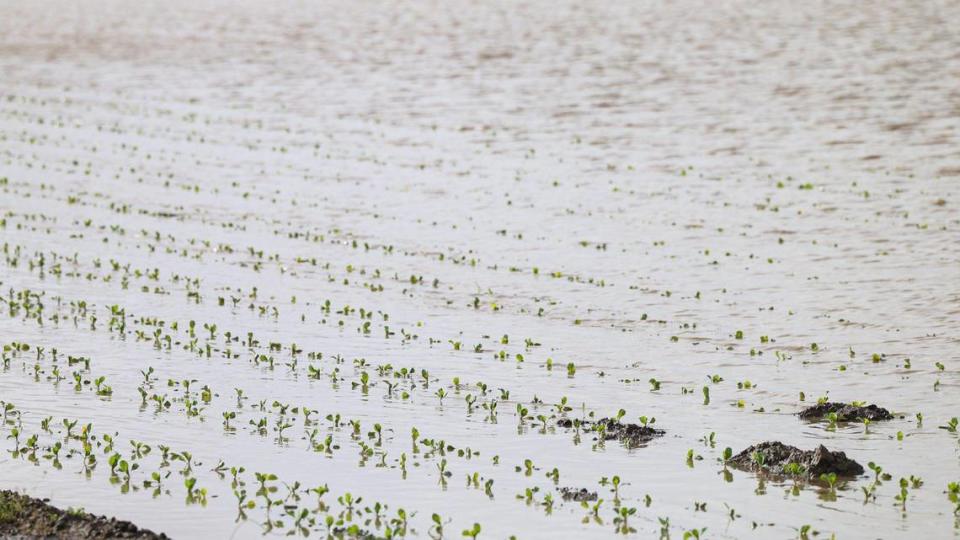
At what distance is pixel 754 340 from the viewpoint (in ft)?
59.2

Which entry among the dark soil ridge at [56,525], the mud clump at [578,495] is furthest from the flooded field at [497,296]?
the dark soil ridge at [56,525]

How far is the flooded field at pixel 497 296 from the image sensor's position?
12.1 m

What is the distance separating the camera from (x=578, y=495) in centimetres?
1184

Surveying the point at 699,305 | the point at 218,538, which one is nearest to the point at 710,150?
the point at 699,305

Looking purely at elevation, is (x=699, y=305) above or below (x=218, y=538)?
above

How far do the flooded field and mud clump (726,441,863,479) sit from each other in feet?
0.13

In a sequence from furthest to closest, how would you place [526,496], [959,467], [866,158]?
[866,158] < [959,467] < [526,496]

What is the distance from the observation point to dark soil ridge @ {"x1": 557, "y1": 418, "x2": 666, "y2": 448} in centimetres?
1355

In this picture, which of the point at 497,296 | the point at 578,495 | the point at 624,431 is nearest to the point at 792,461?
the point at 624,431

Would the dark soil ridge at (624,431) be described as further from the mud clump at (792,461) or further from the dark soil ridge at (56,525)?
the dark soil ridge at (56,525)

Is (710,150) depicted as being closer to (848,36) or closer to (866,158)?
(866,158)

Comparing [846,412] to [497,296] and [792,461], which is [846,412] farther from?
[497,296]

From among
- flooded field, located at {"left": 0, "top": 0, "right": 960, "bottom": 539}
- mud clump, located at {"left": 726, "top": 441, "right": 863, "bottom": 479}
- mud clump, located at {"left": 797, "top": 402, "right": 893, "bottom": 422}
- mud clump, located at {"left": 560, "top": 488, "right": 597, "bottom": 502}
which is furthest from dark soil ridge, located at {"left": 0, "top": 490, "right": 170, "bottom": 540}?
mud clump, located at {"left": 797, "top": 402, "right": 893, "bottom": 422}

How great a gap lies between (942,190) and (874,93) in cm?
1231
